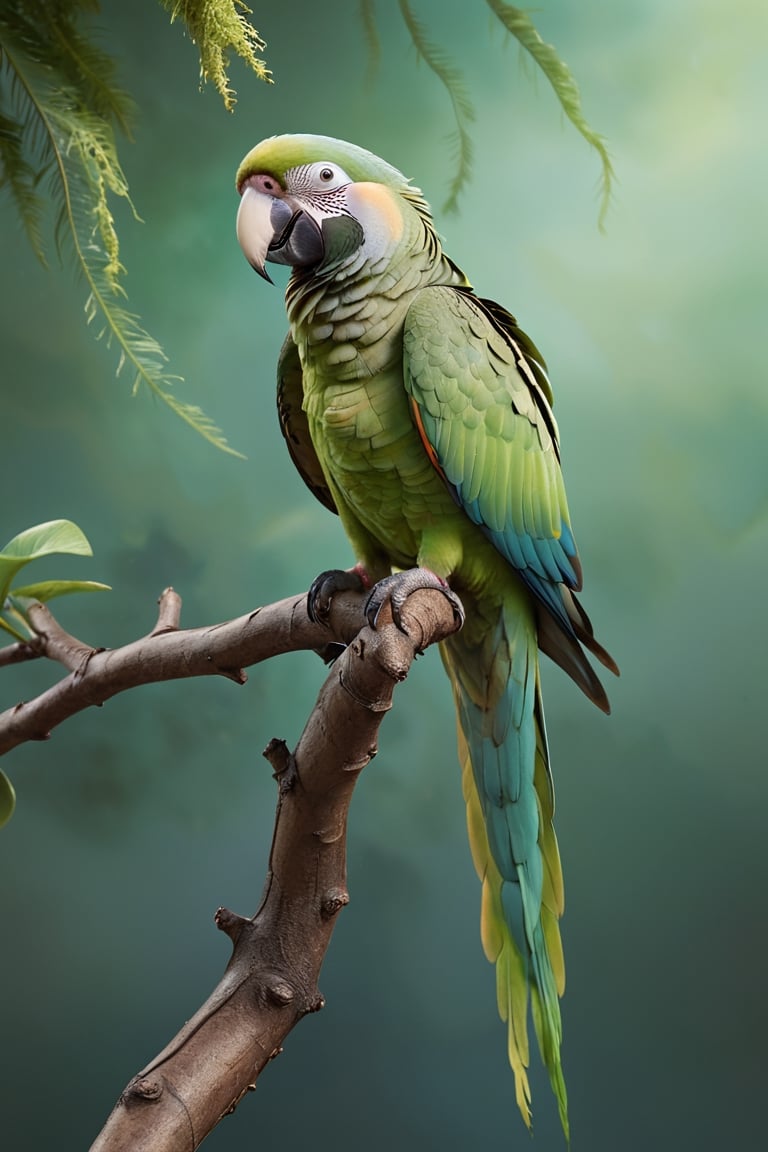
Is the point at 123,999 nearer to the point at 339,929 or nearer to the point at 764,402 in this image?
the point at 339,929

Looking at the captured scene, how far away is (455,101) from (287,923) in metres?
1.52

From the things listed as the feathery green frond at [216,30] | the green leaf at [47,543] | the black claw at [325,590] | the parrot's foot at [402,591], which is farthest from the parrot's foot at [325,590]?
the feathery green frond at [216,30]

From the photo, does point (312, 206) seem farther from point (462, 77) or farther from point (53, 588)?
point (462, 77)

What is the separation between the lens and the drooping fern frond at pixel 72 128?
135 centimetres

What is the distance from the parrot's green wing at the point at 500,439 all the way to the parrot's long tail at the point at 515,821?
0.18ft

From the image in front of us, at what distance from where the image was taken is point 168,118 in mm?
1809

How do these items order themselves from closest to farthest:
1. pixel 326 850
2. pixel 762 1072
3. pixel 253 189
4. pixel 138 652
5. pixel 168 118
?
pixel 326 850 → pixel 253 189 → pixel 138 652 → pixel 762 1072 → pixel 168 118

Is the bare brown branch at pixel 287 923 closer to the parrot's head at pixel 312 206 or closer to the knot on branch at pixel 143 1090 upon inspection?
the knot on branch at pixel 143 1090

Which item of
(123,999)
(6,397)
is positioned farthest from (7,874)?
(6,397)

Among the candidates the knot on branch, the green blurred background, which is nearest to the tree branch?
the knot on branch

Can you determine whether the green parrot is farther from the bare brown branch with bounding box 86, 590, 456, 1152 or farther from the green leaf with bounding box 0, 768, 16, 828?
the green leaf with bounding box 0, 768, 16, 828

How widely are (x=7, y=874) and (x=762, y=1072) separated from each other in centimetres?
142

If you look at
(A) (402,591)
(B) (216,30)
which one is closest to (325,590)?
(A) (402,591)

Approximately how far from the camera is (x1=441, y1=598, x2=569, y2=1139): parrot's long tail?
1.04 metres
